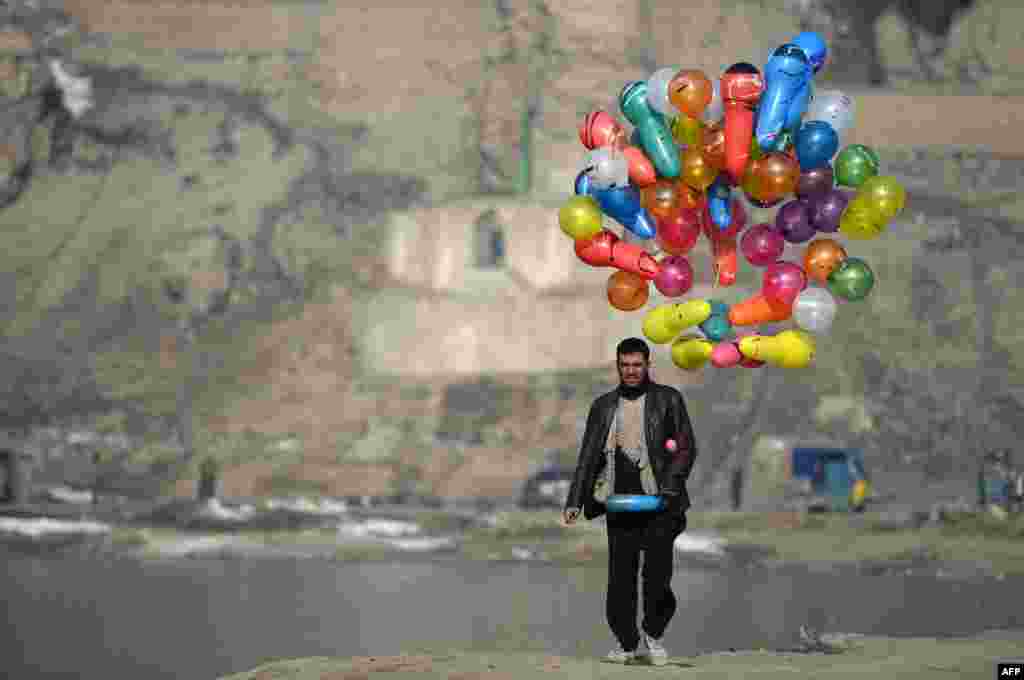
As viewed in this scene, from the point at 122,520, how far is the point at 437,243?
26791 mm

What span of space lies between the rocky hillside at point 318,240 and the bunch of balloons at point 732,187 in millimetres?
45256

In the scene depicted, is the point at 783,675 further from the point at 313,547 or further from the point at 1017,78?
the point at 1017,78

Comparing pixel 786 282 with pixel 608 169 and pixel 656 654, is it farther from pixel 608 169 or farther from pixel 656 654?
pixel 656 654

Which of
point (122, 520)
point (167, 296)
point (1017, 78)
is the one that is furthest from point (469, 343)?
point (1017, 78)

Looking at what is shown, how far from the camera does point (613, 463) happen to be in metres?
23.8

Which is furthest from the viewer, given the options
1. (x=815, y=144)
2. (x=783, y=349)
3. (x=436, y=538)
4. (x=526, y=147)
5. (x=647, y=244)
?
(x=526, y=147)

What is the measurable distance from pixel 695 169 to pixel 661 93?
3.21 feet

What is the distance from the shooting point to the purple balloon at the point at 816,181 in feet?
92.7

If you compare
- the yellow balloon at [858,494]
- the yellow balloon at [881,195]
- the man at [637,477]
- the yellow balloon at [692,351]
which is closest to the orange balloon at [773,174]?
the yellow balloon at [881,195]

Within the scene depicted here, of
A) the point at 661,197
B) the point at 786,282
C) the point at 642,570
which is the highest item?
the point at 661,197

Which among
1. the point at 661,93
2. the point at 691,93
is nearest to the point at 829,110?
the point at 691,93

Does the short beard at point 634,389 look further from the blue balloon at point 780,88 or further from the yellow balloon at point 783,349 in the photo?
the blue balloon at point 780,88

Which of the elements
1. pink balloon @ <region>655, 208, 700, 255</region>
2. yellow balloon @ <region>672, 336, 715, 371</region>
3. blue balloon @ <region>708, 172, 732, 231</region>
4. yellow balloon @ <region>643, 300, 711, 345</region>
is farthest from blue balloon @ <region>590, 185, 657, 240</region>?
yellow balloon @ <region>672, 336, 715, 371</region>

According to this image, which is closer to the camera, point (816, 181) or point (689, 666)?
point (689, 666)
